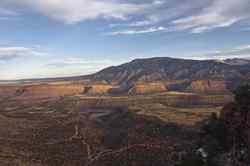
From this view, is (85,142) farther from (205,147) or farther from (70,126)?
(205,147)

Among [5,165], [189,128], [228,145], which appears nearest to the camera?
[228,145]

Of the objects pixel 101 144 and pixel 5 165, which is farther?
pixel 101 144

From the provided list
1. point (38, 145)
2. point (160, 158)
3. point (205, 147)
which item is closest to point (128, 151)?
point (160, 158)

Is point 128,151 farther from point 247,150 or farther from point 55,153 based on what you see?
point 247,150

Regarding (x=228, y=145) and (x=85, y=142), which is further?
(x=85, y=142)

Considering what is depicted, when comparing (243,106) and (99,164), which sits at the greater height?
(243,106)

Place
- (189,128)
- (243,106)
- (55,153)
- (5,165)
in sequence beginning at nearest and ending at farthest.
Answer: (243,106) → (5,165) → (55,153) → (189,128)

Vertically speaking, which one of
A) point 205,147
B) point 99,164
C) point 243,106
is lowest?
point 99,164

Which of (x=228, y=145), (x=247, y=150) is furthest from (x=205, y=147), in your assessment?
(x=247, y=150)

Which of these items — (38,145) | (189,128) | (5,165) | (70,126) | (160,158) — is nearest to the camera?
(5,165)
